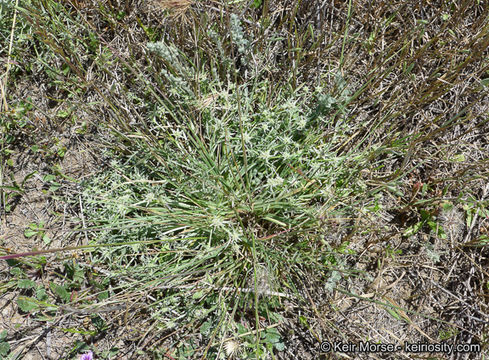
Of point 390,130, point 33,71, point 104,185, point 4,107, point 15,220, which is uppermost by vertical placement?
point 390,130

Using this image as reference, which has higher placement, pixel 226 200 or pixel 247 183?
pixel 247 183

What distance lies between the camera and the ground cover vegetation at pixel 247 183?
7.59 ft

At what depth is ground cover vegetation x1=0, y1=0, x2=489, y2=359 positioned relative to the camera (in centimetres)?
231

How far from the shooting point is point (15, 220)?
2.69 meters

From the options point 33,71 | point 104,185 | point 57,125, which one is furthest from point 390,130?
point 33,71

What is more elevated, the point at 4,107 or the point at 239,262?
the point at 4,107

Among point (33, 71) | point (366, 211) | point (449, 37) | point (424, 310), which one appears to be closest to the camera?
point (366, 211)

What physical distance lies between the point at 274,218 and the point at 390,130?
1.11 m

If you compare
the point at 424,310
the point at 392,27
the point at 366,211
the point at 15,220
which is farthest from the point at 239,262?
the point at 392,27

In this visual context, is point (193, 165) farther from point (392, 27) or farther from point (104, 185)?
point (392, 27)

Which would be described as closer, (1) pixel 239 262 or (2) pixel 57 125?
(1) pixel 239 262

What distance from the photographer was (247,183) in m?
2.29

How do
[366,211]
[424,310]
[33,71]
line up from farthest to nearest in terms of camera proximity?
1. [33,71]
2. [424,310]
3. [366,211]

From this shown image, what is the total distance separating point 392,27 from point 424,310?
2.11m
